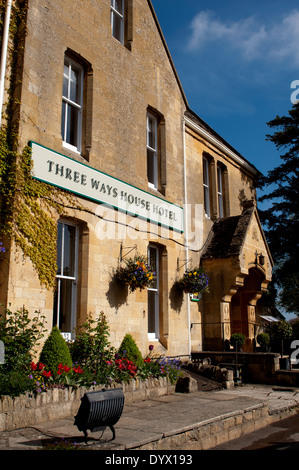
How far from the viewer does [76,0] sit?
10828 mm

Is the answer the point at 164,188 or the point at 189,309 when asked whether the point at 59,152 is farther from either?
the point at 189,309

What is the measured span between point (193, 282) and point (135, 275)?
10.0 feet

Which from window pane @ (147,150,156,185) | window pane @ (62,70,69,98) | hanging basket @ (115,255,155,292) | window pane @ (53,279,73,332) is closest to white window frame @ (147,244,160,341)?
hanging basket @ (115,255,155,292)

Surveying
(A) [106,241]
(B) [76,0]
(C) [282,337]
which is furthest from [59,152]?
(C) [282,337]

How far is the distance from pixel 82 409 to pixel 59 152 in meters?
5.92

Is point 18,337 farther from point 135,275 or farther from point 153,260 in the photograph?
point 153,260

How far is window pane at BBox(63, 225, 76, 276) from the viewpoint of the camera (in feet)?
32.1

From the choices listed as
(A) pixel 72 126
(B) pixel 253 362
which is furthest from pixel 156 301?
(A) pixel 72 126

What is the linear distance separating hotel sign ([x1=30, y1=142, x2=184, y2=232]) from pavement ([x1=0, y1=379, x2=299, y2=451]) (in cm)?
472

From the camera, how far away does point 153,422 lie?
6.91m

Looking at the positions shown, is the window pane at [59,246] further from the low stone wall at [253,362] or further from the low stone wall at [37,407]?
the low stone wall at [253,362]

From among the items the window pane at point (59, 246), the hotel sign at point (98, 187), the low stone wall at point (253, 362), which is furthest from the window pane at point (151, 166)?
the low stone wall at point (253, 362)

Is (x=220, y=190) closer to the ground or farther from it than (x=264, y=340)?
farther from it

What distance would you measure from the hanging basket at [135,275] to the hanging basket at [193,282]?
2.47 m
